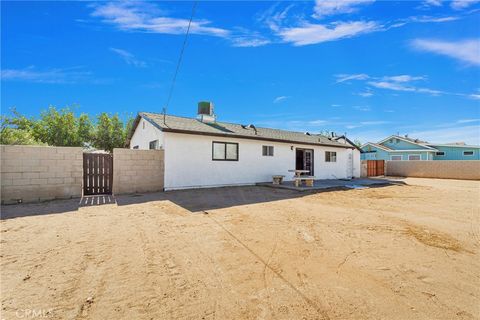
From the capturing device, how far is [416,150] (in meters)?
26.5

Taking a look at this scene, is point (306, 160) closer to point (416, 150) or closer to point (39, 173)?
point (39, 173)

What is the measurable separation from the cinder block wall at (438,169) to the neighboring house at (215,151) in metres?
10.5

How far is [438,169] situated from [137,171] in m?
25.2

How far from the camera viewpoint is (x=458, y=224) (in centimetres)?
522

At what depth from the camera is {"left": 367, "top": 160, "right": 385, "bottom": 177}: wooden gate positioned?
22.2 meters

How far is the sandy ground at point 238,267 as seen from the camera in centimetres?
210

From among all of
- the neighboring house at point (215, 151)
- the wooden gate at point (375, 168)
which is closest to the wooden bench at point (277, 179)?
the neighboring house at point (215, 151)

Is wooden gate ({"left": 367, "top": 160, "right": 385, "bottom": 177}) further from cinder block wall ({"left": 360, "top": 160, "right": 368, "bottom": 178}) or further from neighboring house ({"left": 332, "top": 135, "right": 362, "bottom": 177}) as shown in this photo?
neighboring house ({"left": 332, "top": 135, "right": 362, "bottom": 177})

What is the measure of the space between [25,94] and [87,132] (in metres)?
5.30

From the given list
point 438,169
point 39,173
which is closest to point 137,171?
point 39,173

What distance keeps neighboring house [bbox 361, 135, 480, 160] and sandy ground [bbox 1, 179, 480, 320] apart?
2593 cm

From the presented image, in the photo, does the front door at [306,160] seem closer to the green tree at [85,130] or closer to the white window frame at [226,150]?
the white window frame at [226,150]

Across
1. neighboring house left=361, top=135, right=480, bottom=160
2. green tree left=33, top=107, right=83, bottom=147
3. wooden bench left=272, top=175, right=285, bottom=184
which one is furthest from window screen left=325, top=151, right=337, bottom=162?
green tree left=33, top=107, right=83, bottom=147

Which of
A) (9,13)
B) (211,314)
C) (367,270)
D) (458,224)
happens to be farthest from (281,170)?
(9,13)
